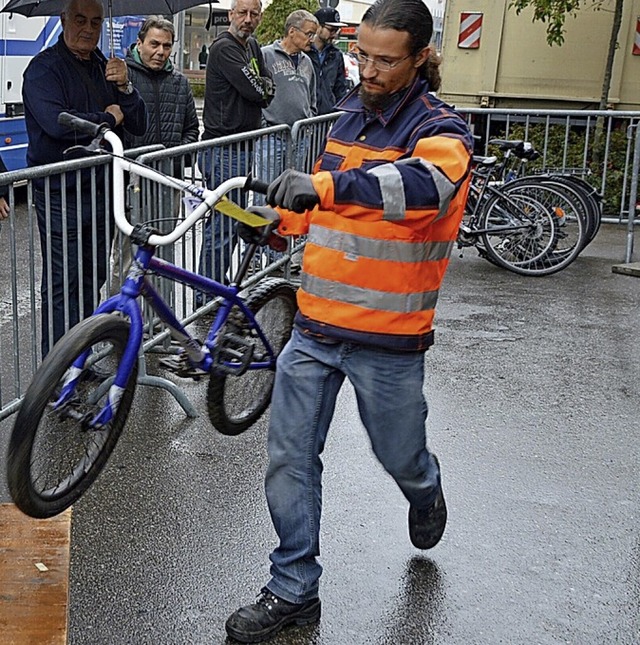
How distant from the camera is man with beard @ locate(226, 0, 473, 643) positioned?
10.1 ft

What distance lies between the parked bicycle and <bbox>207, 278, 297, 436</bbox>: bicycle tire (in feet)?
14.6

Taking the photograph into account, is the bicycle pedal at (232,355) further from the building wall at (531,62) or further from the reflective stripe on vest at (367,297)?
the building wall at (531,62)

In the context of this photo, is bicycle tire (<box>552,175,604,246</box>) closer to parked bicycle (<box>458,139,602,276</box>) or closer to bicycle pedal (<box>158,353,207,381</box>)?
parked bicycle (<box>458,139,602,276</box>)

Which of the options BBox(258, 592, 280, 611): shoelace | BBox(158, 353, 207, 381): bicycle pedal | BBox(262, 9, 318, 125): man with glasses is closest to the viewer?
BBox(258, 592, 280, 611): shoelace

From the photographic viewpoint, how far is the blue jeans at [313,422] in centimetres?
352

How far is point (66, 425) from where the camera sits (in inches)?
153

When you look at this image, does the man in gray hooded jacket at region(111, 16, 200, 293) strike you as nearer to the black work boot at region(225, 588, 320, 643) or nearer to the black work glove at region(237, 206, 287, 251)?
the black work glove at region(237, 206, 287, 251)

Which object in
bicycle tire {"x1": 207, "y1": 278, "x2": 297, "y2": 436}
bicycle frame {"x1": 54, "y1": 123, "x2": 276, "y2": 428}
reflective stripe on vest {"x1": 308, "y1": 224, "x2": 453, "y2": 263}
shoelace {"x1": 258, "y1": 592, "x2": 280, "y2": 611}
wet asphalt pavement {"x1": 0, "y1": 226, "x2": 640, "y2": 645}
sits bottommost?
wet asphalt pavement {"x1": 0, "y1": 226, "x2": 640, "y2": 645}

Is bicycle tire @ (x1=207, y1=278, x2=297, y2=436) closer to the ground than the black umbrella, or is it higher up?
closer to the ground

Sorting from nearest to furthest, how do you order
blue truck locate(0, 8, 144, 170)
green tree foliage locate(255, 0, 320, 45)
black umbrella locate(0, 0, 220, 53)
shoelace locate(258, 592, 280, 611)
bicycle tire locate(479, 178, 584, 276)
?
shoelace locate(258, 592, 280, 611) < black umbrella locate(0, 0, 220, 53) < bicycle tire locate(479, 178, 584, 276) < blue truck locate(0, 8, 144, 170) < green tree foliage locate(255, 0, 320, 45)

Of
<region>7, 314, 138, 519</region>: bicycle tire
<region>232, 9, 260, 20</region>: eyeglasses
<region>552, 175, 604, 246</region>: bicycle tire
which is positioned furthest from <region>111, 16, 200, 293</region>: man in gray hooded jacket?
<region>552, 175, 604, 246</region>: bicycle tire

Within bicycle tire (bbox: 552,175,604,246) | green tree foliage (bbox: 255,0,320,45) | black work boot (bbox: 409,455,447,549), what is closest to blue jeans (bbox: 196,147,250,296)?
black work boot (bbox: 409,455,447,549)

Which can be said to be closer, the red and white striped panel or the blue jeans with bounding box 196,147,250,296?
the blue jeans with bounding box 196,147,250,296

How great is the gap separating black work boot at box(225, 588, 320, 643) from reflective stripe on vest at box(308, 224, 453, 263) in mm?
1206
